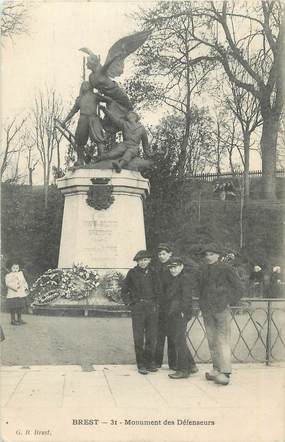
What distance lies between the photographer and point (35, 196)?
30000 millimetres

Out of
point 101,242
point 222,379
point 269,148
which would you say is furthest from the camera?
point 269,148

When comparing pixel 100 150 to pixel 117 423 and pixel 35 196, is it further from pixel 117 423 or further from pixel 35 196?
pixel 35 196

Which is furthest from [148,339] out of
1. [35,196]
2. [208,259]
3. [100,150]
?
[35,196]

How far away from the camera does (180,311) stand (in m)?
7.54

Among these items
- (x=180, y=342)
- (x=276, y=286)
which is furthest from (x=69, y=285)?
(x=276, y=286)

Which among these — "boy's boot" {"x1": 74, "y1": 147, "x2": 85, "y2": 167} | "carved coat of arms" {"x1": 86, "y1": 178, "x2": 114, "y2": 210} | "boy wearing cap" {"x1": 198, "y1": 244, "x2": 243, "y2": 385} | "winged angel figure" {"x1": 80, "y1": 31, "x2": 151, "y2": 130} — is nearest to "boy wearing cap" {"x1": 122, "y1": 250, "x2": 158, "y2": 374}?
"boy wearing cap" {"x1": 198, "y1": 244, "x2": 243, "y2": 385}

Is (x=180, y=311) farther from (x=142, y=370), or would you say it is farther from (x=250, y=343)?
(x=250, y=343)

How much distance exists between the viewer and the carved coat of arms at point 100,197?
1281cm

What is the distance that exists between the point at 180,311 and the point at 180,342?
0.36 meters

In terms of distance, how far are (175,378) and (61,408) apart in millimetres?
1640

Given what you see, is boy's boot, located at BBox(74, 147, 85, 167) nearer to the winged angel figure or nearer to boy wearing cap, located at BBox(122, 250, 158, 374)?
the winged angel figure

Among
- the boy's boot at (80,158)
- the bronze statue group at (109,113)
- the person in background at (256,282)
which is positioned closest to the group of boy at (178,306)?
the bronze statue group at (109,113)

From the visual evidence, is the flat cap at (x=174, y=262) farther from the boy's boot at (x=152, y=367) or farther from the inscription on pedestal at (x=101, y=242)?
the inscription on pedestal at (x=101, y=242)

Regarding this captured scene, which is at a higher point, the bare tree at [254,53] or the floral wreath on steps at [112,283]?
the bare tree at [254,53]
